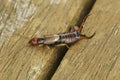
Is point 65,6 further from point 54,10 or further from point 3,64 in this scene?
point 3,64

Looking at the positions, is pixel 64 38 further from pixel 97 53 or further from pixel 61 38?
pixel 97 53

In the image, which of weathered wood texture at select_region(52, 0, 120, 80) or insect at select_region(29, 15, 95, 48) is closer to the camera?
weathered wood texture at select_region(52, 0, 120, 80)

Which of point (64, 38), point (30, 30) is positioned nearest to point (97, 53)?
point (64, 38)

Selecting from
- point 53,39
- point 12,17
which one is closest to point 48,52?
point 53,39

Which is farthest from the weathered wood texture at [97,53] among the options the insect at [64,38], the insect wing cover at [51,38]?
the insect wing cover at [51,38]

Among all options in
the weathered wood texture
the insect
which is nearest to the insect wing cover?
the insect

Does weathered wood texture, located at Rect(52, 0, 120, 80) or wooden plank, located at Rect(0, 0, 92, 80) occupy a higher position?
wooden plank, located at Rect(0, 0, 92, 80)

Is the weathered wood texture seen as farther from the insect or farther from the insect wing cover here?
the insect wing cover
